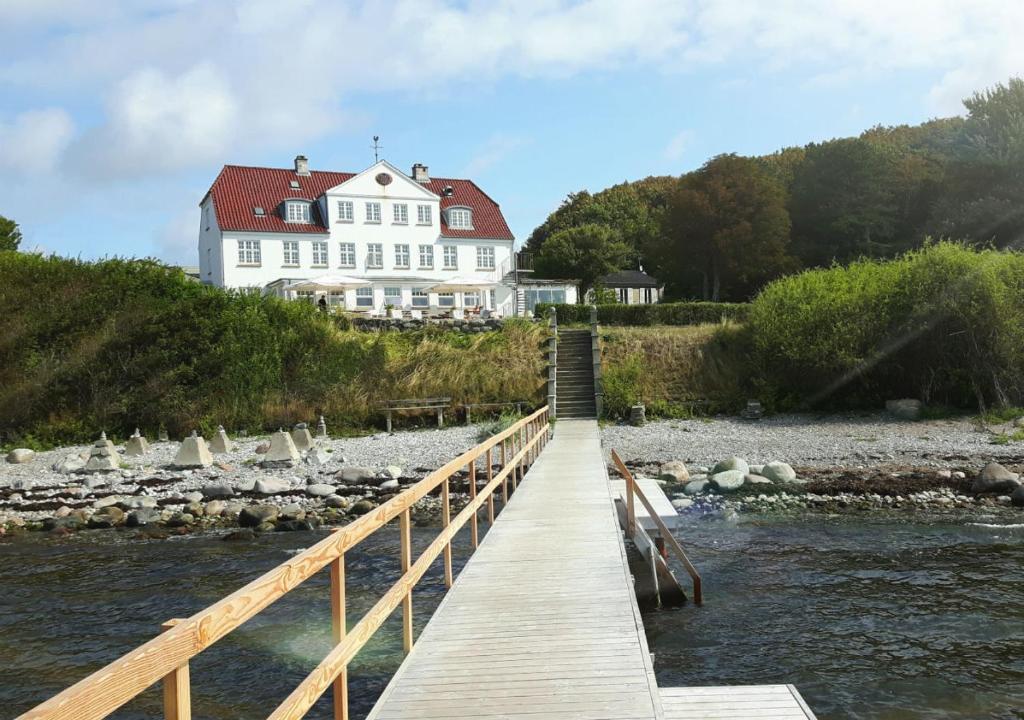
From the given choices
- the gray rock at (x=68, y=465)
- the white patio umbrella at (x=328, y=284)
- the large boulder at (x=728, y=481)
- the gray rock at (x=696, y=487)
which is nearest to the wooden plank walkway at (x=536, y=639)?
the gray rock at (x=696, y=487)

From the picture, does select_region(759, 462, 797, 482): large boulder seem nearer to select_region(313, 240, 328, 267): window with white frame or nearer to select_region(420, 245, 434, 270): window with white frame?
select_region(420, 245, 434, 270): window with white frame

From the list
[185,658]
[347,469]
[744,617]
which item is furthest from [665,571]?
[347,469]

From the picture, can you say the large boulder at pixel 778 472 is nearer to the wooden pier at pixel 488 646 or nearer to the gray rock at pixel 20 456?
the wooden pier at pixel 488 646

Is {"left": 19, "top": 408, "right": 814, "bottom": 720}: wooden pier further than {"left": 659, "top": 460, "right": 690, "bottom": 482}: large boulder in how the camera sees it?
No

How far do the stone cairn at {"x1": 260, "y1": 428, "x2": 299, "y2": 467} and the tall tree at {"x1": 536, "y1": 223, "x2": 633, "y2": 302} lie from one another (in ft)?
124

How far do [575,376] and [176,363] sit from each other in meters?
12.7

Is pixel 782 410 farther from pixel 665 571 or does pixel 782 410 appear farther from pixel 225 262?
pixel 225 262

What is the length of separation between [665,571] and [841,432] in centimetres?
1386

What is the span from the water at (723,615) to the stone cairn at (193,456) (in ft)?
→ 20.6

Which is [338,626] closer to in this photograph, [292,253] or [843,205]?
[292,253]

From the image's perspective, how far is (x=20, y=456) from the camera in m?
22.2

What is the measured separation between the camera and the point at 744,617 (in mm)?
9203

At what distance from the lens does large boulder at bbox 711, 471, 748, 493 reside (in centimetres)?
1614

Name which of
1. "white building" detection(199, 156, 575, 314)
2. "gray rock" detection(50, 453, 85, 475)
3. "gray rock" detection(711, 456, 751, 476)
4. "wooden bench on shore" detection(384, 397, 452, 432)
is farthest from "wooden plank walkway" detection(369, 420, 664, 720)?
"white building" detection(199, 156, 575, 314)
